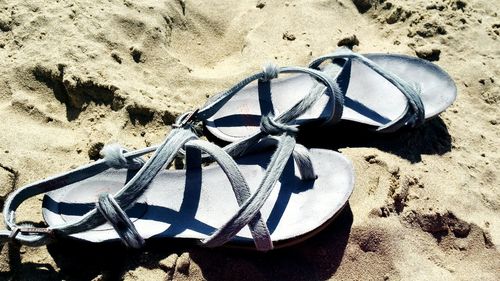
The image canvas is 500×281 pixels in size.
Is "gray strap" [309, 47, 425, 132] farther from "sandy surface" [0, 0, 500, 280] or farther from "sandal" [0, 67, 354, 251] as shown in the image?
"sandal" [0, 67, 354, 251]

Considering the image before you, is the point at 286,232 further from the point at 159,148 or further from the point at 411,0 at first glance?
the point at 411,0

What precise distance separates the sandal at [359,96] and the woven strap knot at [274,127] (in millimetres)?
95

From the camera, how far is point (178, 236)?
1515 mm

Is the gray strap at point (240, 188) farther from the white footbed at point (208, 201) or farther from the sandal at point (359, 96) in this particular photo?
the sandal at point (359, 96)

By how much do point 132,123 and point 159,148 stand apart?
415mm

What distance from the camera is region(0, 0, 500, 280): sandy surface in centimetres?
151

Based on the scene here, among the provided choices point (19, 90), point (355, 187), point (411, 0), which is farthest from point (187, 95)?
point (411, 0)

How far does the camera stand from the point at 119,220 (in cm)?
143

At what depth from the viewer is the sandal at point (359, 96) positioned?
1849 millimetres

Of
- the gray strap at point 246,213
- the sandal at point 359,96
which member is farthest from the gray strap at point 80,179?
the sandal at point 359,96

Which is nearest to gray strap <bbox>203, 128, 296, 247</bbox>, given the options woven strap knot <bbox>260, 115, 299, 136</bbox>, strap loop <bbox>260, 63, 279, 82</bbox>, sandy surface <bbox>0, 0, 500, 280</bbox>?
sandy surface <bbox>0, 0, 500, 280</bbox>

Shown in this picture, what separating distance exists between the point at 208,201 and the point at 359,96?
71 cm

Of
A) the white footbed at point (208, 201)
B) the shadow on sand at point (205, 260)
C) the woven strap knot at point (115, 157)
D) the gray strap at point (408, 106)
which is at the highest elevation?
the woven strap knot at point (115, 157)

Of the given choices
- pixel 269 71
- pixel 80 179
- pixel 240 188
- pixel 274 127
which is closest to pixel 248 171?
pixel 274 127
